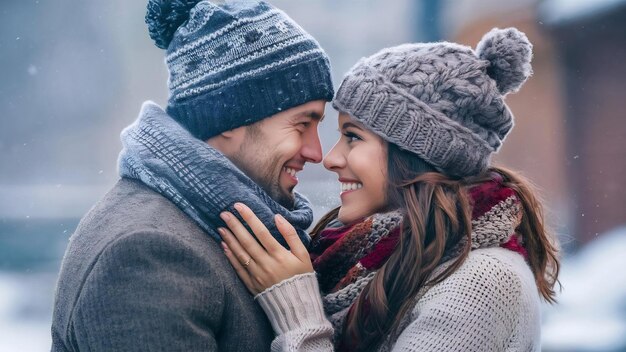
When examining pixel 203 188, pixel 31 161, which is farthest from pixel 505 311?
pixel 31 161

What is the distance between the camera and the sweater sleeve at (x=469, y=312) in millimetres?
1469

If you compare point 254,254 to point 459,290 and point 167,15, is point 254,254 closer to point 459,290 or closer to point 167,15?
point 459,290

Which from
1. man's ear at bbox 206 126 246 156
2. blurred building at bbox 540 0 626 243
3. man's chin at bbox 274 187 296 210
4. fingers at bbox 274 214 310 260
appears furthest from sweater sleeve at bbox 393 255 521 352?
blurred building at bbox 540 0 626 243

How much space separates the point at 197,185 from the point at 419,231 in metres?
0.48

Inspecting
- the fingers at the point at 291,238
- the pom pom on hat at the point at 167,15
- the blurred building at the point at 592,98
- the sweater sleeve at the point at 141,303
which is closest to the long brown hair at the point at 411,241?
the fingers at the point at 291,238

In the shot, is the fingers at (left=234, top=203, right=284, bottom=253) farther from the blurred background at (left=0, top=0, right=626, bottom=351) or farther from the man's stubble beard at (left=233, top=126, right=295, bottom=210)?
the blurred background at (left=0, top=0, right=626, bottom=351)

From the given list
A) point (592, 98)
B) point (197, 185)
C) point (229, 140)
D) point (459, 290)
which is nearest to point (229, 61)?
point (229, 140)

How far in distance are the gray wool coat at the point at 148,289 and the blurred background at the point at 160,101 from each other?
69.8 inches

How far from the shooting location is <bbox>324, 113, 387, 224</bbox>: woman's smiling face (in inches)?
68.4

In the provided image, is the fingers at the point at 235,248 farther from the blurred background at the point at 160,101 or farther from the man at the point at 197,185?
the blurred background at the point at 160,101

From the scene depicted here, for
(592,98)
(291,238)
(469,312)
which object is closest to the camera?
(469,312)

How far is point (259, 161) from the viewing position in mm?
1736

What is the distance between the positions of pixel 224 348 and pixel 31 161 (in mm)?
2162

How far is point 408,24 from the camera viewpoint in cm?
329
